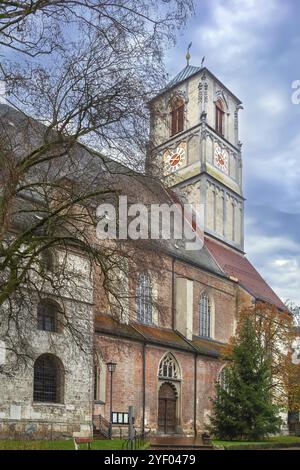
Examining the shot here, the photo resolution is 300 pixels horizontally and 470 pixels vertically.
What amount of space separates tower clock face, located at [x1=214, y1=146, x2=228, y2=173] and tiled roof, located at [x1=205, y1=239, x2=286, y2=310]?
652 centimetres

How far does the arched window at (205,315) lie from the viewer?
35.7m

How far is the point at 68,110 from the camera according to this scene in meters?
11.1

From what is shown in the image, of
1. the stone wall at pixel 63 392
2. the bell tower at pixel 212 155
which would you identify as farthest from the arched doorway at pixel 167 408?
the bell tower at pixel 212 155

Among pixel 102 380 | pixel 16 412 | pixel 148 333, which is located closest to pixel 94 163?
pixel 16 412

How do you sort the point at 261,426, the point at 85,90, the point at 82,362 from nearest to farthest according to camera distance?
1. the point at 85,90
2. the point at 82,362
3. the point at 261,426

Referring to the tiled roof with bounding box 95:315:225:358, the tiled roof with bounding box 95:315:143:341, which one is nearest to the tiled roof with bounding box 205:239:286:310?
the tiled roof with bounding box 95:315:225:358

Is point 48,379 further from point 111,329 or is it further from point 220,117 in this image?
point 220,117

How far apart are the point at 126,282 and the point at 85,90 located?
4225 mm

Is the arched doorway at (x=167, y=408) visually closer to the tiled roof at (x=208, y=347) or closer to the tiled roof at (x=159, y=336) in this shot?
the tiled roof at (x=159, y=336)

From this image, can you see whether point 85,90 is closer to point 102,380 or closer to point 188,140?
point 102,380

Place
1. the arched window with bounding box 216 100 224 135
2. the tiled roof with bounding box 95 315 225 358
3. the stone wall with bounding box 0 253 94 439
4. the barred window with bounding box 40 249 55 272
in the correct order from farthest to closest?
the arched window with bounding box 216 100 224 135, the tiled roof with bounding box 95 315 225 358, the stone wall with bounding box 0 253 94 439, the barred window with bounding box 40 249 55 272

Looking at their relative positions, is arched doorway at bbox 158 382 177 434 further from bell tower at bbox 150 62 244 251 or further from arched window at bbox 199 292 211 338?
bell tower at bbox 150 62 244 251

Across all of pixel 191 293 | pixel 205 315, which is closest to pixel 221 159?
pixel 205 315

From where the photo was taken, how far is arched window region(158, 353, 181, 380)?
29.8 metres
